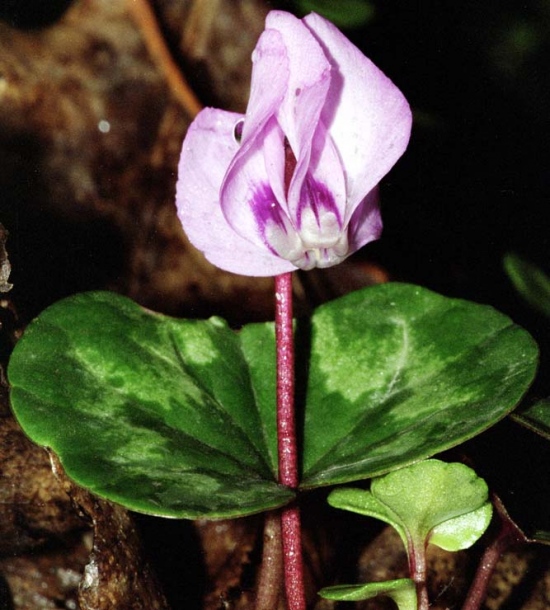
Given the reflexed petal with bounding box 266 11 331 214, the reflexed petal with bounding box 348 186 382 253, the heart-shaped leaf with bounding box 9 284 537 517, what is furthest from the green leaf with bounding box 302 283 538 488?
the reflexed petal with bounding box 266 11 331 214

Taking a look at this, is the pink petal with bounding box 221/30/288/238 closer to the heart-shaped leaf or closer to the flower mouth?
the flower mouth

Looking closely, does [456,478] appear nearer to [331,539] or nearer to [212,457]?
[212,457]

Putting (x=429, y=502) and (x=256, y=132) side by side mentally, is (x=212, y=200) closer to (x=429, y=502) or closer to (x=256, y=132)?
(x=256, y=132)

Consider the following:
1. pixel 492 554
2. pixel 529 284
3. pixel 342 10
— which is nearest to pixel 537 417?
pixel 492 554

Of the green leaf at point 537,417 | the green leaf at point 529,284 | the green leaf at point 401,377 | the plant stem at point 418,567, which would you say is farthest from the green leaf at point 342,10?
the plant stem at point 418,567

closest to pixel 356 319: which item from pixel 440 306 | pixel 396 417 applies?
pixel 440 306

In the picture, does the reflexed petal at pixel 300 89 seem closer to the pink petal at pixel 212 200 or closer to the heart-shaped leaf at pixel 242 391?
the pink petal at pixel 212 200
